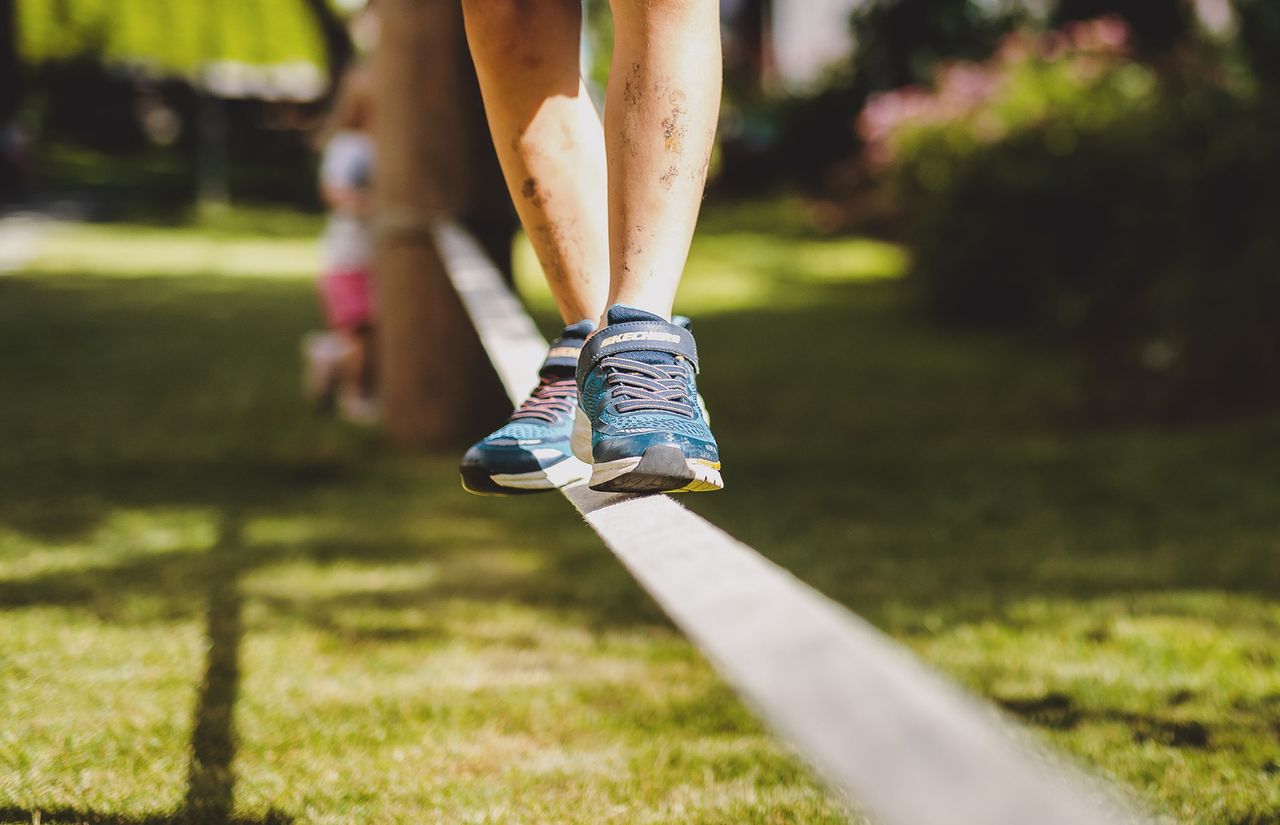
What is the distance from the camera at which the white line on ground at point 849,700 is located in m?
0.73

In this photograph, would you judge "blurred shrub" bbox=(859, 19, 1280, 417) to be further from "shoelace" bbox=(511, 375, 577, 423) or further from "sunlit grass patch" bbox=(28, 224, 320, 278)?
"sunlit grass patch" bbox=(28, 224, 320, 278)

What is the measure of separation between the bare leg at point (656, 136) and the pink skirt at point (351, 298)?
4.41 meters

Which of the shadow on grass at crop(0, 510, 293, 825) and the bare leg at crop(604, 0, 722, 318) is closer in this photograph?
the bare leg at crop(604, 0, 722, 318)

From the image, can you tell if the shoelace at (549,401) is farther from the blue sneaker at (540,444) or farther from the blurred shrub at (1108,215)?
the blurred shrub at (1108,215)

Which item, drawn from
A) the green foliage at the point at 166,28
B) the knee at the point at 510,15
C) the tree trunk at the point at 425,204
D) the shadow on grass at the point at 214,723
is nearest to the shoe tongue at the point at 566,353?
the knee at the point at 510,15

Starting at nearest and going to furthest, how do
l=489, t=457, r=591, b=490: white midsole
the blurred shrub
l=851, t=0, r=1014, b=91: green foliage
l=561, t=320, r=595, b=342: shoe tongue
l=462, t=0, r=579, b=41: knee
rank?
l=489, t=457, r=591, b=490: white midsole, l=462, t=0, r=579, b=41: knee, l=561, t=320, r=595, b=342: shoe tongue, the blurred shrub, l=851, t=0, r=1014, b=91: green foliage

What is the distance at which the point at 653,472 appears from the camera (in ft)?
5.20

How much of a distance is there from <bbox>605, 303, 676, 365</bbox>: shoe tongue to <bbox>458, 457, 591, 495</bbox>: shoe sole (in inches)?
8.2

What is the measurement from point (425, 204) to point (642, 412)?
11.8 ft

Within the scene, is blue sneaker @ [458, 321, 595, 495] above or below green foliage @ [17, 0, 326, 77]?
below

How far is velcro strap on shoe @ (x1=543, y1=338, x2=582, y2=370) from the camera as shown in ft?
6.95

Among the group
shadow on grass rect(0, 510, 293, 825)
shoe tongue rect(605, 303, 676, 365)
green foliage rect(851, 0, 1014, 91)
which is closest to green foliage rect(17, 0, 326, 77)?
green foliage rect(851, 0, 1014, 91)

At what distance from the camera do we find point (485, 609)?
344 cm

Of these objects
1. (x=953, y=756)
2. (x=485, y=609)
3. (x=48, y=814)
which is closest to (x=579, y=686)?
(x=485, y=609)
